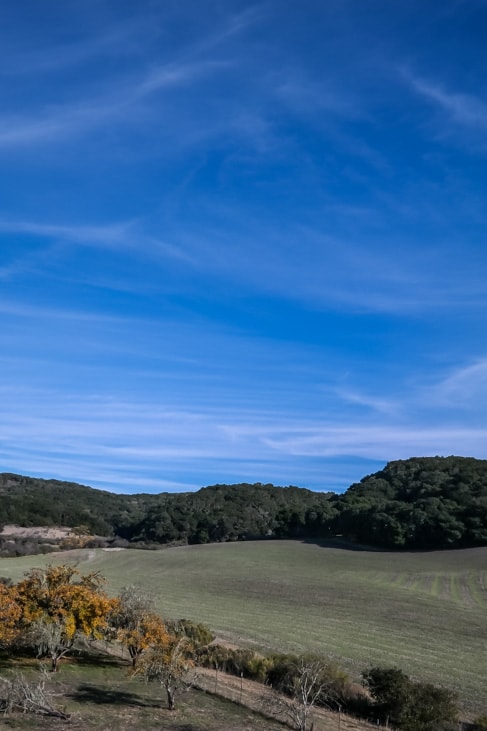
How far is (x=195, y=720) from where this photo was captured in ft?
83.3

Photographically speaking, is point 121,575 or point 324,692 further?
point 121,575

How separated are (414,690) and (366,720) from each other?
2720mm

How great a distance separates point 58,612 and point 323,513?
278 feet

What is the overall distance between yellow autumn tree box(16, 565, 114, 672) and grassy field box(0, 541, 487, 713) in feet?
34.3

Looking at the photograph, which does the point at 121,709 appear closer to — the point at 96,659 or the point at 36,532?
the point at 96,659

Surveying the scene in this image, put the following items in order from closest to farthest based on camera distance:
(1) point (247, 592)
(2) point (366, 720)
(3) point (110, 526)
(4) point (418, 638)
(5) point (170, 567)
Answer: (2) point (366, 720)
(4) point (418, 638)
(1) point (247, 592)
(5) point (170, 567)
(3) point (110, 526)

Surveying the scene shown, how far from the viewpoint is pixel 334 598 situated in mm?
58906

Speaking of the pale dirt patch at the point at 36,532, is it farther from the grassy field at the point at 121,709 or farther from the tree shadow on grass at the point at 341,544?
the grassy field at the point at 121,709

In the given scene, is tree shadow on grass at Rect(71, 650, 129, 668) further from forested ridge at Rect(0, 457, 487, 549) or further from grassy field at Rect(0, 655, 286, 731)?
forested ridge at Rect(0, 457, 487, 549)

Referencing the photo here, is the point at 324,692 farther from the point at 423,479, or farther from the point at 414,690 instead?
the point at 423,479

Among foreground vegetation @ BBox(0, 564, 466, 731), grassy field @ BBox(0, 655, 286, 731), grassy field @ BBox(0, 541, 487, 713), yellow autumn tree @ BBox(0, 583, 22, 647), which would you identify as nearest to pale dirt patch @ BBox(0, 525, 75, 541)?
grassy field @ BBox(0, 541, 487, 713)

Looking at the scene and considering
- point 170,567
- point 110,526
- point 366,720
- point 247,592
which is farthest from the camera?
point 110,526

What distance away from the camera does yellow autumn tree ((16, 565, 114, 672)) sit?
32844mm

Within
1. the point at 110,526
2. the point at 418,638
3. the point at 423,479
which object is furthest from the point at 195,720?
the point at 110,526
